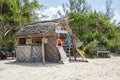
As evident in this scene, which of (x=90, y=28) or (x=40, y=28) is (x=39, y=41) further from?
(x=90, y=28)

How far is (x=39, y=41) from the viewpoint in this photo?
17953mm

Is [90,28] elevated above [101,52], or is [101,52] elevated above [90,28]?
[90,28]

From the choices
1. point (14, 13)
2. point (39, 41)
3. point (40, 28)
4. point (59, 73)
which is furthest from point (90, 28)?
point (59, 73)

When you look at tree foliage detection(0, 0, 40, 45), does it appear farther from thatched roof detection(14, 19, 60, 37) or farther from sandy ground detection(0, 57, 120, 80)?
sandy ground detection(0, 57, 120, 80)

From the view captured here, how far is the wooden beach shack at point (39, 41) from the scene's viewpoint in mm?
16484

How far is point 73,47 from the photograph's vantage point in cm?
1836

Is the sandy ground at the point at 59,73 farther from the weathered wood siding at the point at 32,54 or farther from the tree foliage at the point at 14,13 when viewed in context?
the tree foliage at the point at 14,13

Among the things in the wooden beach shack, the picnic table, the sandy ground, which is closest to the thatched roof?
the wooden beach shack

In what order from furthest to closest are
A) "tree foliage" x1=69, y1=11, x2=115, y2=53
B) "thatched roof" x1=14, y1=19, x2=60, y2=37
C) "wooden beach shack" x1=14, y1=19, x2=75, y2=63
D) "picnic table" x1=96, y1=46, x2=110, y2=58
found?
"tree foliage" x1=69, y1=11, x2=115, y2=53 < "picnic table" x1=96, y1=46, x2=110, y2=58 < "wooden beach shack" x1=14, y1=19, x2=75, y2=63 < "thatched roof" x1=14, y1=19, x2=60, y2=37

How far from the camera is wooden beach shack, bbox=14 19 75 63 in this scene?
54.1 feet

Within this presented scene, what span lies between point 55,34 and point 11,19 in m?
6.89

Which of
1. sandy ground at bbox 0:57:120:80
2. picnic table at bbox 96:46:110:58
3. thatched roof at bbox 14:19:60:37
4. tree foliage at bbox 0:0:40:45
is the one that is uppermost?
tree foliage at bbox 0:0:40:45

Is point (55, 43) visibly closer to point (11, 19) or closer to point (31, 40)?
point (31, 40)

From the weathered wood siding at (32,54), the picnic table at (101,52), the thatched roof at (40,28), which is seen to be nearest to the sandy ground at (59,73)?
the weathered wood siding at (32,54)
